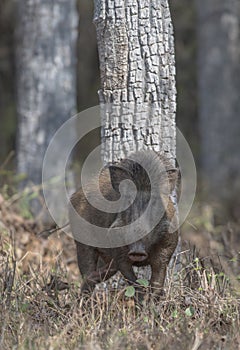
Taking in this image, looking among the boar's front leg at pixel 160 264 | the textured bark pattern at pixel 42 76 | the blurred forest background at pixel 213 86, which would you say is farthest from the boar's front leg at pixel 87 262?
the blurred forest background at pixel 213 86

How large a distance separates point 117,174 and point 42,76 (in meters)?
5.42

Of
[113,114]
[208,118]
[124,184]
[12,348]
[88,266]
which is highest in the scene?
[208,118]

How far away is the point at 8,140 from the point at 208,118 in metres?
6.32

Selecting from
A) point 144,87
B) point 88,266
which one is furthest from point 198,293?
point 144,87

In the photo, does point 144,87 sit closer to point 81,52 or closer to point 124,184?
point 124,184

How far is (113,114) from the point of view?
631 centimetres

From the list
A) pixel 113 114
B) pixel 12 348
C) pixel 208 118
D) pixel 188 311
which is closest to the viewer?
pixel 12 348

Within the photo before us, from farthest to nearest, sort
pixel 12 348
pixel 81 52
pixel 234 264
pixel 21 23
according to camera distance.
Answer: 1. pixel 81 52
2. pixel 21 23
3. pixel 234 264
4. pixel 12 348

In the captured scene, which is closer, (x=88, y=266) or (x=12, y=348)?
(x=12, y=348)

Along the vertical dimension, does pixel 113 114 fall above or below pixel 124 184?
above

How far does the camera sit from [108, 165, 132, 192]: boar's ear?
550 centimetres

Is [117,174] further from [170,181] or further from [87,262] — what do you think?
[87,262]

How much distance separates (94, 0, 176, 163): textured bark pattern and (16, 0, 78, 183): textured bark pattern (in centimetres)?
443

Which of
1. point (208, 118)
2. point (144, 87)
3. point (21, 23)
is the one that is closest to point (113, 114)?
point (144, 87)
